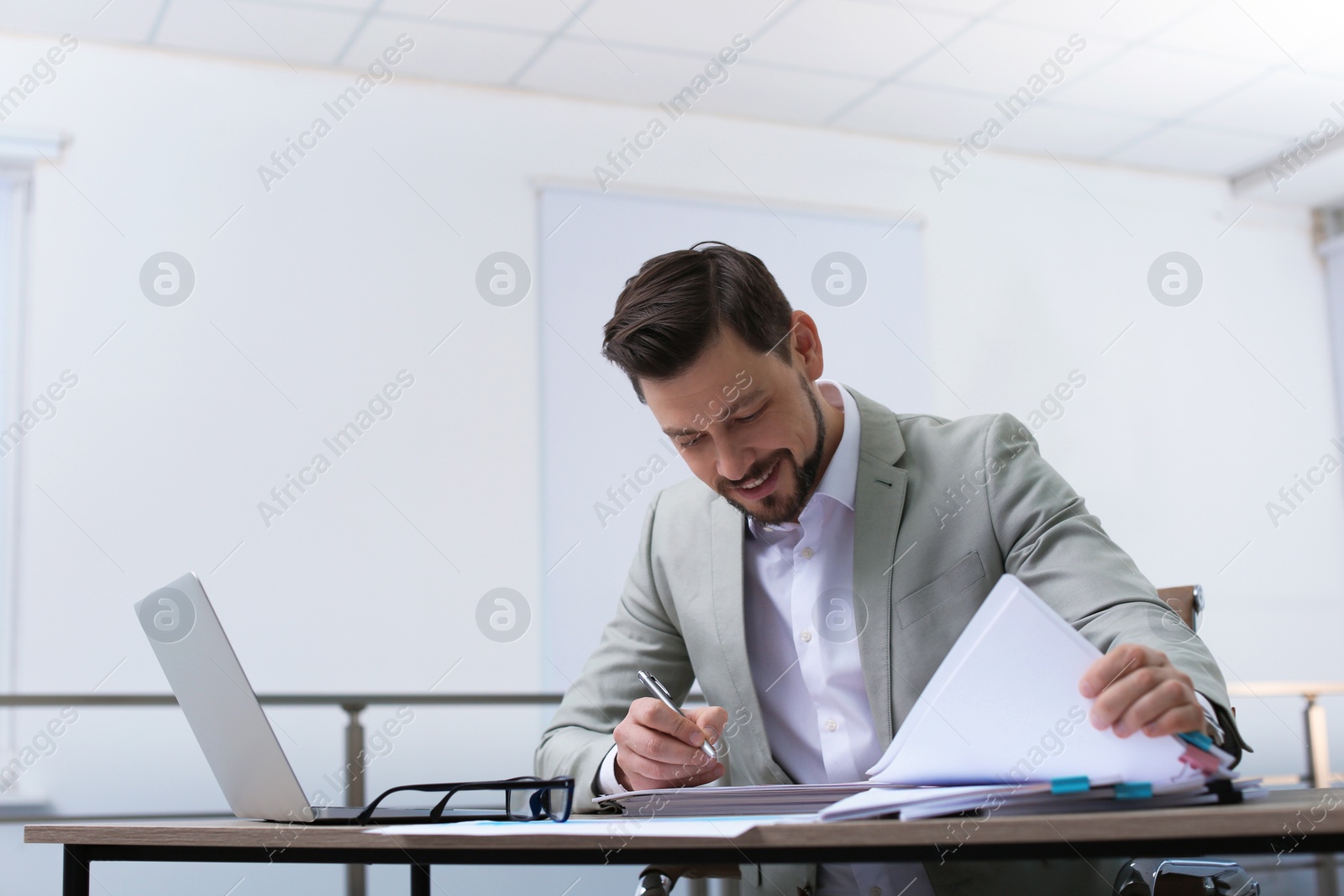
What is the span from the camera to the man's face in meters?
1.41

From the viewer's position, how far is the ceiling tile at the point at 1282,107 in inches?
181

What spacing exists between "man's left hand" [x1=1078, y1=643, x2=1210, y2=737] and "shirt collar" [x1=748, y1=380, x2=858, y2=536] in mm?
720

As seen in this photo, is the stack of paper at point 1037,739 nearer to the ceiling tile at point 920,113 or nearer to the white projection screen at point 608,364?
the white projection screen at point 608,364

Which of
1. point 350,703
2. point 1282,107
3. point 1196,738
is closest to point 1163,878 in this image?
point 1196,738

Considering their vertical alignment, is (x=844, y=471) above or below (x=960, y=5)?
below

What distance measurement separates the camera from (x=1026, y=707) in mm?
795

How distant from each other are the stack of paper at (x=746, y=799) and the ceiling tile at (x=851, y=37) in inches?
134

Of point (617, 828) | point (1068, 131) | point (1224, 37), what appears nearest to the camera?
point (617, 828)

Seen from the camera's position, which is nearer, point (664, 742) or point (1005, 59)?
point (664, 742)

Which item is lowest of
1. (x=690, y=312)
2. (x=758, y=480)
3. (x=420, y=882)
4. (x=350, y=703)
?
(x=420, y=882)

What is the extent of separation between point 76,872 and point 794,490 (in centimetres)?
88

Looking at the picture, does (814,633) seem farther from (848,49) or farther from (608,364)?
(848,49)

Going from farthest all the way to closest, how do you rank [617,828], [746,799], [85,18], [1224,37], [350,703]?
[1224,37] → [85,18] → [350,703] → [746,799] → [617,828]

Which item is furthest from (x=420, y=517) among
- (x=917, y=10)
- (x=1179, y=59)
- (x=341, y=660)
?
(x=1179, y=59)
